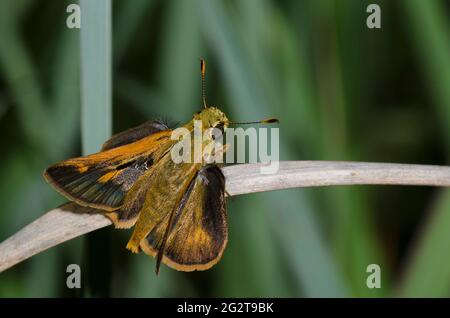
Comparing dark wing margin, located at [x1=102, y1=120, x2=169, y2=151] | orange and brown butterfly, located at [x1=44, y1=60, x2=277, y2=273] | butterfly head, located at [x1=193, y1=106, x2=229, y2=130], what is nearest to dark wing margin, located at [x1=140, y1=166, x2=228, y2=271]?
orange and brown butterfly, located at [x1=44, y1=60, x2=277, y2=273]

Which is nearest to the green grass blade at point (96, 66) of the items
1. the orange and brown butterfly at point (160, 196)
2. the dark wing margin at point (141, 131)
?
the orange and brown butterfly at point (160, 196)

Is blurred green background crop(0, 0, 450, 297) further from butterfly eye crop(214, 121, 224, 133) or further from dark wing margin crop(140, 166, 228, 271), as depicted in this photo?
dark wing margin crop(140, 166, 228, 271)

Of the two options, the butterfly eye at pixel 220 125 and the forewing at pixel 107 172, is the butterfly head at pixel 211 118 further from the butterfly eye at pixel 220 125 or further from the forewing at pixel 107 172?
the forewing at pixel 107 172

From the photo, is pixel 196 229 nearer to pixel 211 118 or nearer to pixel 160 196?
pixel 160 196

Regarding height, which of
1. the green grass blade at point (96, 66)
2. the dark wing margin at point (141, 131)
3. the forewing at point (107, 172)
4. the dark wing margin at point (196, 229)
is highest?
the green grass blade at point (96, 66)

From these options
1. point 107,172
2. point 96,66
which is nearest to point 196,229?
point 107,172

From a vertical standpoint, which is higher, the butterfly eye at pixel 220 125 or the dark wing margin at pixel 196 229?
the butterfly eye at pixel 220 125
